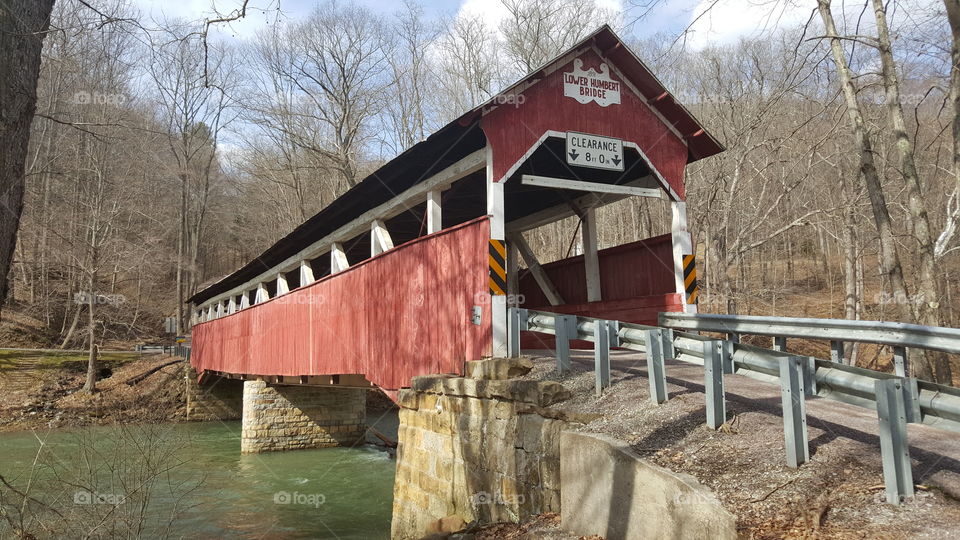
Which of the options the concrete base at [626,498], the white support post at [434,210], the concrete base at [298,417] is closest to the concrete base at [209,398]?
the concrete base at [298,417]

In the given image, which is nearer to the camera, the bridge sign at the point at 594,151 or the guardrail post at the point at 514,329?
the guardrail post at the point at 514,329

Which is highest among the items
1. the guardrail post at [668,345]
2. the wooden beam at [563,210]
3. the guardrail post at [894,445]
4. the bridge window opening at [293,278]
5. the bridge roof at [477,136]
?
the bridge roof at [477,136]

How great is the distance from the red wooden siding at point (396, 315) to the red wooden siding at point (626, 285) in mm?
2428

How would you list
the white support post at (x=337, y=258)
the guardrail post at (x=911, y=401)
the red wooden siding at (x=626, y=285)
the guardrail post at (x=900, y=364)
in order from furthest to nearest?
the white support post at (x=337, y=258)
the red wooden siding at (x=626, y=285)
the guardrail post at (x=900, y=364)
the guardrail post at (x=911, y=401)

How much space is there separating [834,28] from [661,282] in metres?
5.89

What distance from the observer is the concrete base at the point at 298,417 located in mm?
16484

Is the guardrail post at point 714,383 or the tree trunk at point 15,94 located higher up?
the tree trunk at point 15,94

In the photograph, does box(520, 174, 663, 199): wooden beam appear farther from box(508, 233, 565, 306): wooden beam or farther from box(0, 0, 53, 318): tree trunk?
box(0, 0, 53, 318): tree trunk

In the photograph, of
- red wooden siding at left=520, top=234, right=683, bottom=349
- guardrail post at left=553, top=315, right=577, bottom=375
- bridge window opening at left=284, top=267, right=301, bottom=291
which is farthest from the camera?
bridge window opening at left=284, top=267, right=301, bottom=291

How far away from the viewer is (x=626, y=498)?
3.88 m

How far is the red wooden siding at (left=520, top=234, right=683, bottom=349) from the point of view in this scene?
26.1ft

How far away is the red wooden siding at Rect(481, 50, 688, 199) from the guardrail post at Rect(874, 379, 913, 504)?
4.27 meters

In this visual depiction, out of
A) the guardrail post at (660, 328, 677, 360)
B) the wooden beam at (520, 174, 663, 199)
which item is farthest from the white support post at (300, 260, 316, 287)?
the guardrail post at (660, 328, 677, 360)

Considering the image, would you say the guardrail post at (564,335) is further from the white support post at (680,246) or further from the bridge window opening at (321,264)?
the bridge window opening at (321,264)
